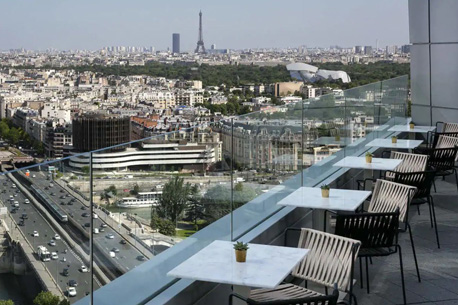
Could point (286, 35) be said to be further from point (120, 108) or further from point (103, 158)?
point (103, 158)

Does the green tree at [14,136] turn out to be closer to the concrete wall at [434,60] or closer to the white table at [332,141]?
the concrete wall at [434,60]

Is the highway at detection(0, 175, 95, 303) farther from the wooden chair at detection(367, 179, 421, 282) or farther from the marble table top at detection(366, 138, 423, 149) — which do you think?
the marble table top at detection(366, 138, 423, 149)

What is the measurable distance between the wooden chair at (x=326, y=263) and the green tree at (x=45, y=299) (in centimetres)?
123

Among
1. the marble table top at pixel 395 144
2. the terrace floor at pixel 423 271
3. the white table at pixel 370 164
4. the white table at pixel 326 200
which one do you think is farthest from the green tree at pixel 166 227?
the marble table top at pixel 395 144

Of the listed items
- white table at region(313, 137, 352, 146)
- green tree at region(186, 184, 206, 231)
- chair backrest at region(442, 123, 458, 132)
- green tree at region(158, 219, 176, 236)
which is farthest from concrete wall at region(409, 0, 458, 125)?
green tree at region(158, 219, 176, 236)

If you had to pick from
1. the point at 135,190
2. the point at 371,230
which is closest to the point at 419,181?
the point at 371,230

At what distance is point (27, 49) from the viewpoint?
3708 inches

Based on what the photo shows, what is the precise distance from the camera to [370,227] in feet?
14.4

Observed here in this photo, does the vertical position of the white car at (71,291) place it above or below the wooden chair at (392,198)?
below

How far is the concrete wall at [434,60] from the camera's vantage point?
418 inches

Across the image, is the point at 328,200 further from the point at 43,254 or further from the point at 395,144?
Result: the point at 395,144

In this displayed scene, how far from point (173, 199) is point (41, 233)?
45.5 inches

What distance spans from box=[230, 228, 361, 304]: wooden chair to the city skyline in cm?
8314

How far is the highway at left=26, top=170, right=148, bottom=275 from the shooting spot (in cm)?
263
